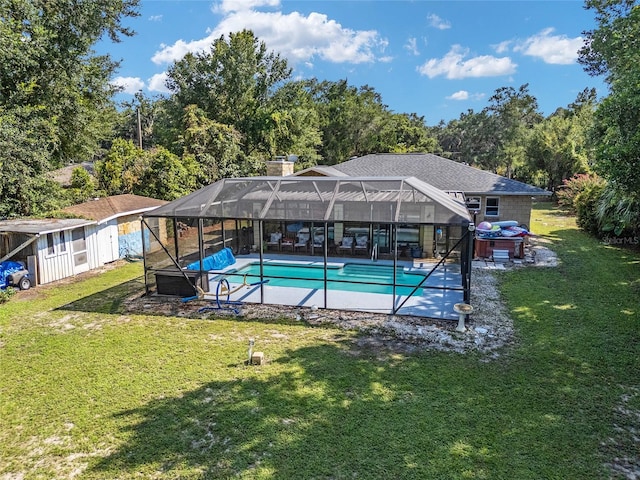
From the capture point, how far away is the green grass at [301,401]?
16.1 feet

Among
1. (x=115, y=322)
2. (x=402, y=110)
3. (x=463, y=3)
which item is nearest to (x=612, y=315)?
(x=115, y=322)

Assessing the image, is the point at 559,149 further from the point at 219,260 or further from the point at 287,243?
the point at 219,260

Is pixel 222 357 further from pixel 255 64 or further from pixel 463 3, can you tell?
pixel 255 64

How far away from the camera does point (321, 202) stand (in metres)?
11.2

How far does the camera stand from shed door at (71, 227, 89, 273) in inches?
550

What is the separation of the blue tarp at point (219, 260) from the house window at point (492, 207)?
12.4 metres

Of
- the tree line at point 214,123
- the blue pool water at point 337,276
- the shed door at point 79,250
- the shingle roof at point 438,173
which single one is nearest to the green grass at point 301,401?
the blue pool water at point 337,276

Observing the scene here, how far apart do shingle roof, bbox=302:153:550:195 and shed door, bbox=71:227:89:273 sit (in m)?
9.81

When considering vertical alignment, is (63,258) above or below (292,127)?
below

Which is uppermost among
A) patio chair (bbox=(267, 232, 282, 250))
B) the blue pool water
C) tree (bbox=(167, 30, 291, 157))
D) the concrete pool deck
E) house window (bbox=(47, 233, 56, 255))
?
tree (bbox=(167, 30, 291, 157))

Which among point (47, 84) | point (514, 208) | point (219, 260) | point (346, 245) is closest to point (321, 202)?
point (219, 260)

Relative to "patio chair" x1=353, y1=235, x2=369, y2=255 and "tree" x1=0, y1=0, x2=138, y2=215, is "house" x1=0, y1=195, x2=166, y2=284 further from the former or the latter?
"patio chair" x1=353, y1=235, x2=369, y2=255

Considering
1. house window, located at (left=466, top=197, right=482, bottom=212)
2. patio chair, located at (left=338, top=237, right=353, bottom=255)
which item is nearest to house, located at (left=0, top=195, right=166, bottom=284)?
patio chair, located at (left=338, top=237, right=353, bottom=255)

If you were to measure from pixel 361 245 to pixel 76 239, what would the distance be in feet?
33.7
